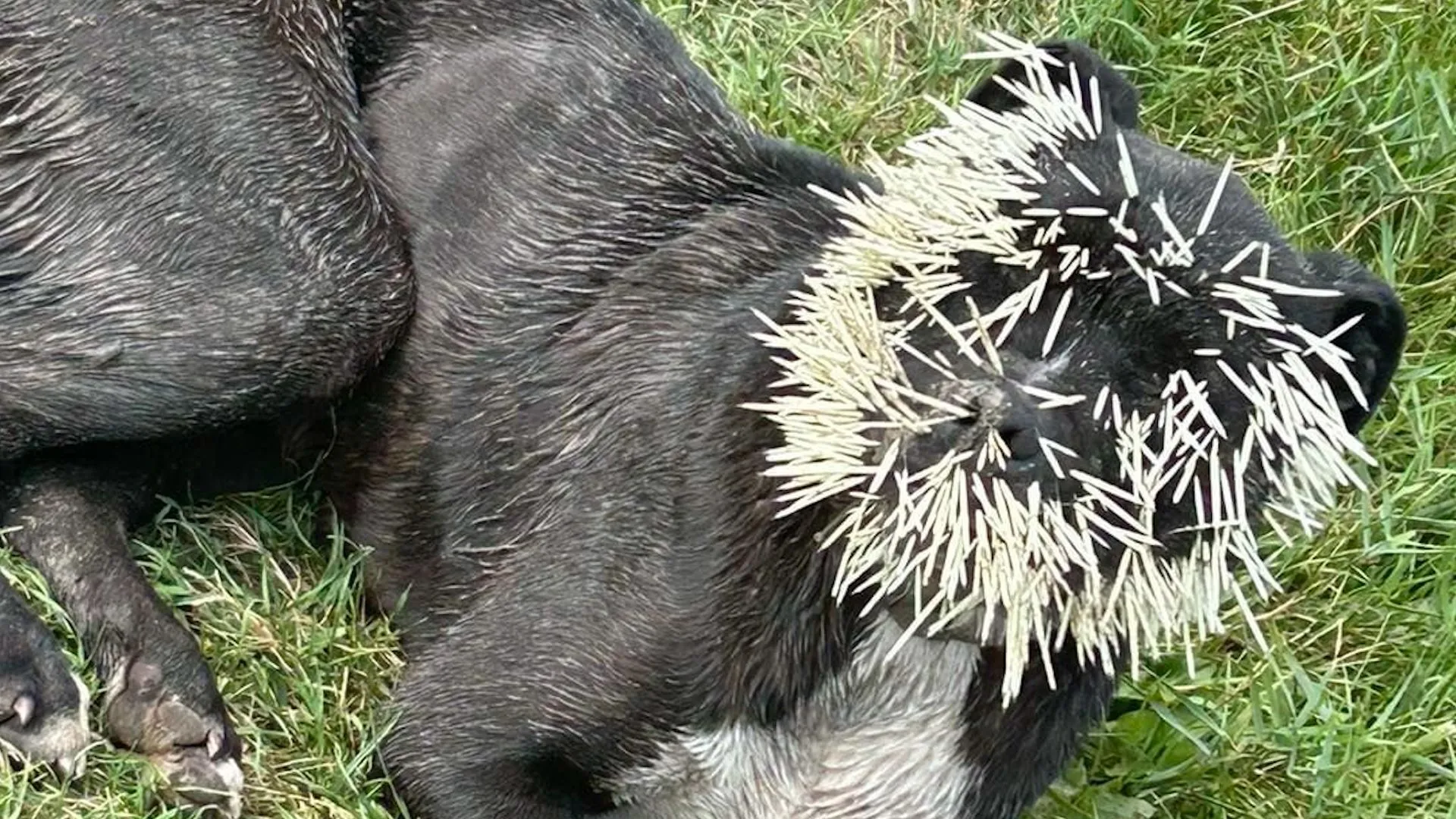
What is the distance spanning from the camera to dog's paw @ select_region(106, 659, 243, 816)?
2.90 meters

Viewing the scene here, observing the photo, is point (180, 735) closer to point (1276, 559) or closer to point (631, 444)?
point (631, 444)

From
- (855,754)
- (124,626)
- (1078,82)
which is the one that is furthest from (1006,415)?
(124,626)

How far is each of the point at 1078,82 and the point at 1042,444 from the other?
625 millimetres

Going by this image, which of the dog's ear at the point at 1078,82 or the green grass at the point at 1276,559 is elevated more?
the dog's ear at the point at 1078,82

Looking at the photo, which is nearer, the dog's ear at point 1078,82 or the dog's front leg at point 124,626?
the dog's ear at point 1078,82

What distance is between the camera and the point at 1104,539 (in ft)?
7.30

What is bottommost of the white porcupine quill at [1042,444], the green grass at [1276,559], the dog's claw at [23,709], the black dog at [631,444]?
the green grass at [1276,559]

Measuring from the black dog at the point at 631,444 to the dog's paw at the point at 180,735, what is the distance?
27 cm

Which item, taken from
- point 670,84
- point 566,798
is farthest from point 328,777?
point 670,84

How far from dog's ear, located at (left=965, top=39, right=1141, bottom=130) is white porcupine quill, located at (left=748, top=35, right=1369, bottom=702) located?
15cm

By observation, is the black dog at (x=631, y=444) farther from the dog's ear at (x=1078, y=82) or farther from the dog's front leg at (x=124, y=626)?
the dog's front leg at (x=124, y=626)

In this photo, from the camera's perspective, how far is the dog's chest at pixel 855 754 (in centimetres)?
270

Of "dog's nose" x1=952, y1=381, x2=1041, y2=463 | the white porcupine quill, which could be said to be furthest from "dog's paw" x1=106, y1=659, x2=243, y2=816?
"dog's nose" x1=952, y1=381, x2=1041, y2=463

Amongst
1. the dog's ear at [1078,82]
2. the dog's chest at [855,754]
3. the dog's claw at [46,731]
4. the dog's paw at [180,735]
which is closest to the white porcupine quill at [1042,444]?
the dog's ear at [1078,82]
